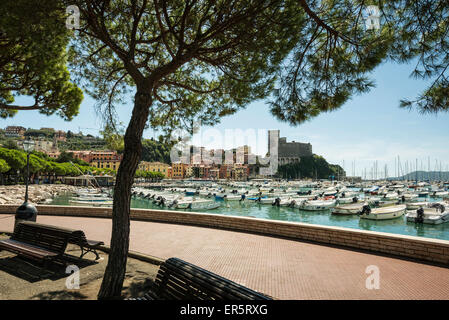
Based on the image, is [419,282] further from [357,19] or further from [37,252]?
[37,252]

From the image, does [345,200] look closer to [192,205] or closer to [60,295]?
[192,205]

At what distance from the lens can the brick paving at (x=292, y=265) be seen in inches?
157

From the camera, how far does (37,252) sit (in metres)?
4.47

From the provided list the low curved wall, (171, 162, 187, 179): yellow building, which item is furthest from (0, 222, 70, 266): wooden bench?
(171, 162, 187, 179): yellow building

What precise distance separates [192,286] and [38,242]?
4.12 m

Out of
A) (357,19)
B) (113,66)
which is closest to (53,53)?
(113,66)

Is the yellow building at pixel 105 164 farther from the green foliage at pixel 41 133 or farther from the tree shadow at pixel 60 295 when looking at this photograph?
the tree shadow at pixel 60 295

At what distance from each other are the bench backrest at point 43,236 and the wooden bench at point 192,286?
2659 mm

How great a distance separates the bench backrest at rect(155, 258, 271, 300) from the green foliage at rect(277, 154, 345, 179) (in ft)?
447

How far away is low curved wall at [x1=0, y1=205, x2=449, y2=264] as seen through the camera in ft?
17.9

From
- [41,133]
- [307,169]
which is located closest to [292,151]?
[307,169]

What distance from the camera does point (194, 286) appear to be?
2588mm

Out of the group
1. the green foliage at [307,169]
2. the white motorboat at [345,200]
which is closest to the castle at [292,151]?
the green foliage at [307,169]

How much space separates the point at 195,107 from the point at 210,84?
30.4 inches
